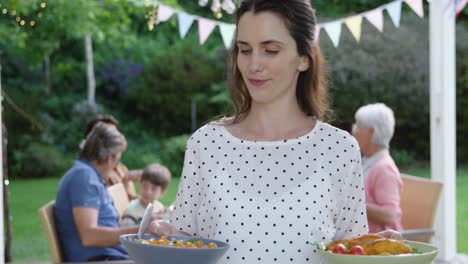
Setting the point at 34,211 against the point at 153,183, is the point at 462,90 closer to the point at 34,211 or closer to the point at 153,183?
the point at 34,211

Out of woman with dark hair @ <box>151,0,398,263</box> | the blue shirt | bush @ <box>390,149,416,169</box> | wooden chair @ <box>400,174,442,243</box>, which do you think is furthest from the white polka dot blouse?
bush @ <box>390,149,416,169</box>

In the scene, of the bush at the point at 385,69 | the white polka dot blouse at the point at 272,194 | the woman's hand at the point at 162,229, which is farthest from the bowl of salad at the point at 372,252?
the bush at the point at 385,69

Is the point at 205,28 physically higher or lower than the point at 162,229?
higher

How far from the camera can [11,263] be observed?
6496 millimetres

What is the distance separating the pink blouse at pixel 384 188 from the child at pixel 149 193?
3.01 feet

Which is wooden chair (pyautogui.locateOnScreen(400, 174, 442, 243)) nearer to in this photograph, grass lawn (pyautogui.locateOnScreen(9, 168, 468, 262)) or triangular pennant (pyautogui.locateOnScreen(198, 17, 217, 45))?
triangular pennant (pyautogui.locateOnScreen(198, 17, 217, 45))

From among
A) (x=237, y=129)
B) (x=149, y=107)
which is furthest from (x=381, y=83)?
(x=237, y=129)

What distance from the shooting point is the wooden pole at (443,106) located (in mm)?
5055

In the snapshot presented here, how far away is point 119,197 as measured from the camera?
4.17m

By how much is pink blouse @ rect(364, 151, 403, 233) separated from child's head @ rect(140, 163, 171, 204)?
1010 millimetres

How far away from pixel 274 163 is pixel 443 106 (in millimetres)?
3559

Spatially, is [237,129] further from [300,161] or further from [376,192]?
[376,192]

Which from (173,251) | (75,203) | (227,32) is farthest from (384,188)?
(173,251)

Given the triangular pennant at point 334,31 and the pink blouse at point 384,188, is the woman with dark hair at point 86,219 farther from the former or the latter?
the triangular pennant at point 334,31
